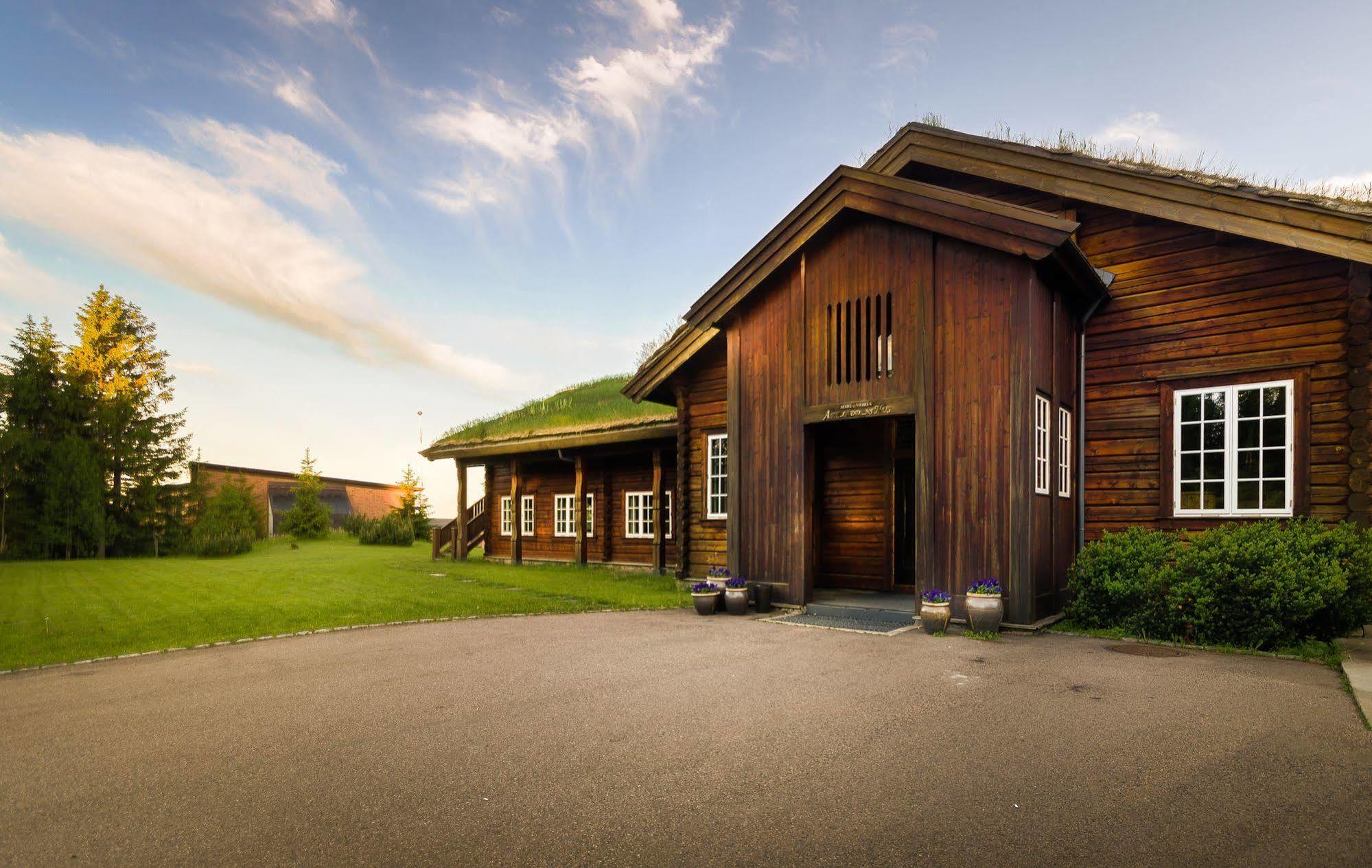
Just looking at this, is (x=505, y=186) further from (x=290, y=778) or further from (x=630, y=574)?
(x=290, y=778)

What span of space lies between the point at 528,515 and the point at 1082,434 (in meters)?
A: 17.6

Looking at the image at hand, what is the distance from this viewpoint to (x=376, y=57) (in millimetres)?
13969

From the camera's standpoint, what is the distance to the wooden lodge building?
916cm

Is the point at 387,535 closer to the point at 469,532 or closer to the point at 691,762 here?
the point at 469,532

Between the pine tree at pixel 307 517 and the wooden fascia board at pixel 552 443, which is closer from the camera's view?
the wooden fascia board at pixel 552 443

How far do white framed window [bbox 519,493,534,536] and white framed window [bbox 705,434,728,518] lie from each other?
9949mm

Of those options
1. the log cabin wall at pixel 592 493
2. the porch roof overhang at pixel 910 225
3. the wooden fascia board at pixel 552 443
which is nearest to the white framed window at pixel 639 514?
the log cabin wall at pixel 592 493

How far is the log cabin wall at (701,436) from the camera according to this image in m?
15.4

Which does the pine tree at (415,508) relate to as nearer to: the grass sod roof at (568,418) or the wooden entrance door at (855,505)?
the grass sod roof at (568,418)

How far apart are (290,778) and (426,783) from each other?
2.83ft

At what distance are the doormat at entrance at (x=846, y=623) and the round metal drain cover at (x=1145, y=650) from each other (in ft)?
7.81

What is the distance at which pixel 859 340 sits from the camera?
1111 cm

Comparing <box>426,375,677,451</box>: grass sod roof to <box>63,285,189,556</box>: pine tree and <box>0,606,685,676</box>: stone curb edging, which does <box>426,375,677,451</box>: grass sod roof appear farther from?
<box>63,285,189,556</box>: pine tree

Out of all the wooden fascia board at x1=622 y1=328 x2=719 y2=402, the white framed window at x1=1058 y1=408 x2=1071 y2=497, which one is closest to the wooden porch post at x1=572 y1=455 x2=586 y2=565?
the wooden fascia board at x1=622 y1=328 x2=719 y2=402
